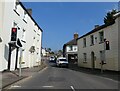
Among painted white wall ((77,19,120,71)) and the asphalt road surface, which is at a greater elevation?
painted white wall ((77,19,120,71))

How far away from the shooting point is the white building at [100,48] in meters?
27.7

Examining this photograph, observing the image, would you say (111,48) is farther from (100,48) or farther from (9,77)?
(9,77)

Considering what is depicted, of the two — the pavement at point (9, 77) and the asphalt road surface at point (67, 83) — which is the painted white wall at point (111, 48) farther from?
the pavement at point (9, 77)

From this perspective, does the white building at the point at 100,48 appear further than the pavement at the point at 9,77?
Yes

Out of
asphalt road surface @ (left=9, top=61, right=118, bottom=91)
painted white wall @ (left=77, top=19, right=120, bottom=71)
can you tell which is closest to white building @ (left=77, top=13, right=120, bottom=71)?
painted white wall @ (left=77, top=19, right=120, bottom=71)

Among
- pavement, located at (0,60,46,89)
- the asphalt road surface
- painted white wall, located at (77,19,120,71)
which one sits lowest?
the asphalt road surface

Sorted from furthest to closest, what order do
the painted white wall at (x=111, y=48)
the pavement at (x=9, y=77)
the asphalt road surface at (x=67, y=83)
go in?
1. the painted white wall at (x=111, y=48)
2. the pavement at (x=9, y=77)
3. the asphalt road surface at (x=67, y=83)

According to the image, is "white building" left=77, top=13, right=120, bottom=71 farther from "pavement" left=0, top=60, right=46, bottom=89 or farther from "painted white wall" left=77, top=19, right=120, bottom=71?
"pavement" left=0, top=60, right=46, bottom=89

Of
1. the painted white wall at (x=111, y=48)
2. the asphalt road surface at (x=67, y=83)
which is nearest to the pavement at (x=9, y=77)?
the asphalt road surface at (x=67, y=83)

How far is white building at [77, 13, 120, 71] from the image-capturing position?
27.7 meters

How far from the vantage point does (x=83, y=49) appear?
42062 millimetres

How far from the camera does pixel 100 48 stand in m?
32.6

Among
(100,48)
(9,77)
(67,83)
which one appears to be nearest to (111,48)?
(100,48)

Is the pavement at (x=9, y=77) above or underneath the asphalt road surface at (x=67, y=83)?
above
